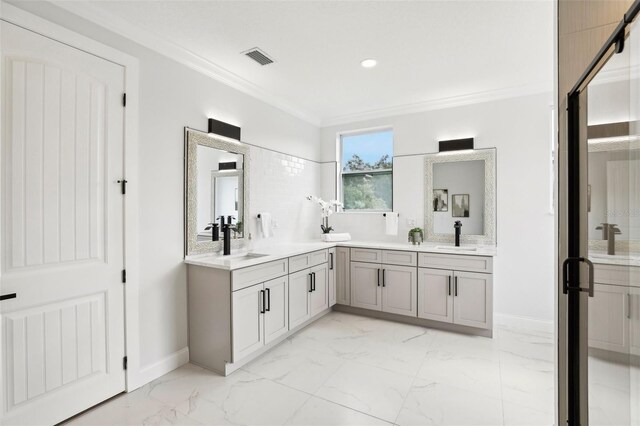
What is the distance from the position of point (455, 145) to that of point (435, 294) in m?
1.89

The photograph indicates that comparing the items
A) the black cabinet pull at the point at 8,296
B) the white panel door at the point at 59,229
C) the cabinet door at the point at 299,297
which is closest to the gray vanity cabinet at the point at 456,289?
the cabinet door at the point at 299,297

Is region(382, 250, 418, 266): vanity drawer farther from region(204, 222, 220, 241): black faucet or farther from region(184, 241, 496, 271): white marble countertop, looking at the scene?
region(204, 222, 220, 241): black faucet

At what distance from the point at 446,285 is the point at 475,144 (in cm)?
181

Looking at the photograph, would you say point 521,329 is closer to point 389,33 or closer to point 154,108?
point 389,33

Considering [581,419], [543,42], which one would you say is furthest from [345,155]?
[581,419]

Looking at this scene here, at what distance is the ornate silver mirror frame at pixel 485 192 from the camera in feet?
12.6

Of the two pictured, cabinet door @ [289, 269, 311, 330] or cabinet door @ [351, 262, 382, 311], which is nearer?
cabinet door @ [289, 269, 311, 330]

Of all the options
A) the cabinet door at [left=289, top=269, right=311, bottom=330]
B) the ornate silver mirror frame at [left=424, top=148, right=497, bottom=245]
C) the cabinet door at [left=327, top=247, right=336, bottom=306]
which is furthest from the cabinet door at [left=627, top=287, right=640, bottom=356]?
the cabinet door at [left=327, top=247, right=336, bottom=306]

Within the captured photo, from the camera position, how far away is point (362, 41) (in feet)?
8.73

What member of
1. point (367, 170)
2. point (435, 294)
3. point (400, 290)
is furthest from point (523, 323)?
point (367, 170)

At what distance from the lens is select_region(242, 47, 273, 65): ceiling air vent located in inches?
110

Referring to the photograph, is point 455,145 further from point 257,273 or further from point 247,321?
point 247,321

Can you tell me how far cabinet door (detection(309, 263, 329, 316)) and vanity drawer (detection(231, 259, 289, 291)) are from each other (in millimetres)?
603

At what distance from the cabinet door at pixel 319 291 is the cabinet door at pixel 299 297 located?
10 cm
